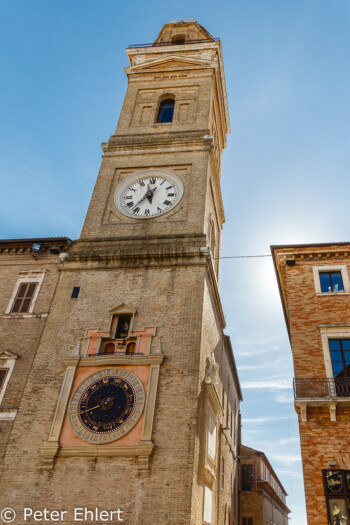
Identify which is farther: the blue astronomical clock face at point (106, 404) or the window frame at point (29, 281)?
the window frame at point (29, 281)

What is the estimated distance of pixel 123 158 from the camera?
78.1 feet

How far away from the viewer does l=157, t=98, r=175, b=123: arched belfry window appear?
2686cm

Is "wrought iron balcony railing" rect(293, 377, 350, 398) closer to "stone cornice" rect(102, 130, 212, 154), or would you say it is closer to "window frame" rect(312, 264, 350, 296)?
"window frame" rect(312, 264, 350, 296)

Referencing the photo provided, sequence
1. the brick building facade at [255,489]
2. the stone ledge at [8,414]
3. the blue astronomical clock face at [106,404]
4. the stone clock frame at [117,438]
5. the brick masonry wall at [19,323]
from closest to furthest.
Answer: the stone clock frame at [117,438], the blue astronomical clock face at [106,404], the stone ledge at [8,414], the brick masonry wall at [19,323], the brick building facade at [255,489]

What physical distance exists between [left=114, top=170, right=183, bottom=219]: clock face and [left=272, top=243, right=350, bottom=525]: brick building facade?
5.47 meters

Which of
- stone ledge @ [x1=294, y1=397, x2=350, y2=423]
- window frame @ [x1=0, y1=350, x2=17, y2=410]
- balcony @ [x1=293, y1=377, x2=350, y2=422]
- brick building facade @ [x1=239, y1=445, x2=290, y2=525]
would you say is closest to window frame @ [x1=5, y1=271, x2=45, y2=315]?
window frame @ [x1=0, y1=350, x2=17, y2=410]

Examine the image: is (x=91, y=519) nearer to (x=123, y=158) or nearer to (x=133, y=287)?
(x=133, y=287)

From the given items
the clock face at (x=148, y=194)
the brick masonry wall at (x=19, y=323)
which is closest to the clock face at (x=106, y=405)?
the brick masonry wall at (x=19, y=323)

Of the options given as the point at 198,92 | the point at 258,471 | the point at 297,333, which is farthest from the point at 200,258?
the point at 258,471

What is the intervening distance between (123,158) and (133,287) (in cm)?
868

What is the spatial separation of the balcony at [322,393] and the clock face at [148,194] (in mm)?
9776

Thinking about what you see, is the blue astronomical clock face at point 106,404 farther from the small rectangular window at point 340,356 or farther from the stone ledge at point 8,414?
the small rectangular window at point 340,356

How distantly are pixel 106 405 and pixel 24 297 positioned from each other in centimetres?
660

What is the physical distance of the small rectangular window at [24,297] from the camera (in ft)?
61.5
